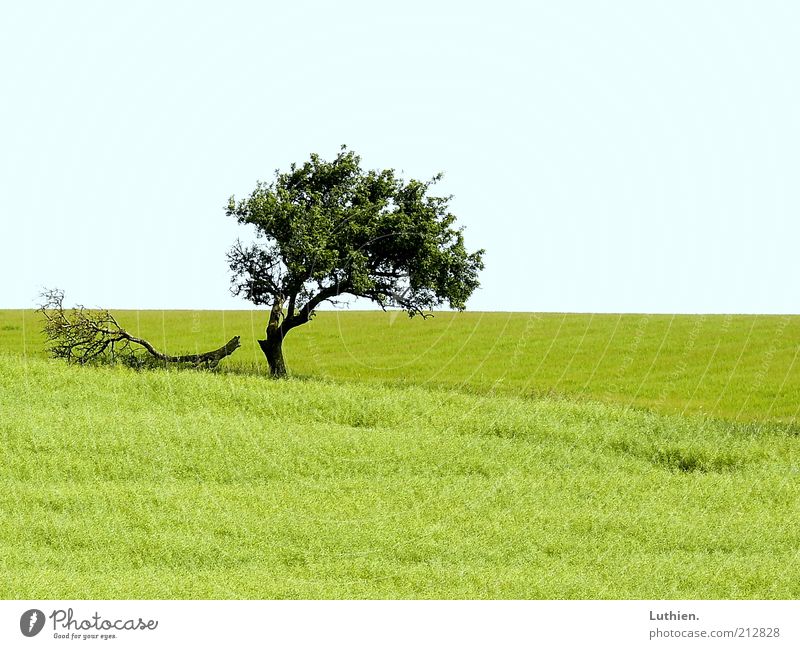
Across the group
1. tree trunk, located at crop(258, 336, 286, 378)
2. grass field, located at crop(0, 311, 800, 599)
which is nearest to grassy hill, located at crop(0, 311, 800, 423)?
grass field, located at crop(0, 311, 800, 599)

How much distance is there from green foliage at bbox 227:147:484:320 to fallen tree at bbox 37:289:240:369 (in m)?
4.18

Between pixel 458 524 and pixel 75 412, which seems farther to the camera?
pixel 75 412

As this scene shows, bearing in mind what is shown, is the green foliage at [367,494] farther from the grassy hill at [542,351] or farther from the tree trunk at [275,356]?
the grassy hill at [542,351]

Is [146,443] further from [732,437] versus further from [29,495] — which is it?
[732,437]

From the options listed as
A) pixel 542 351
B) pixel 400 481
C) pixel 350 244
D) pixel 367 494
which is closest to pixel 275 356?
pixel 350 244

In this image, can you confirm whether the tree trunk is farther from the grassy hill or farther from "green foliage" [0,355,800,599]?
"green foliage" [0,355,800,599]

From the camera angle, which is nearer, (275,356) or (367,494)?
(367,494)

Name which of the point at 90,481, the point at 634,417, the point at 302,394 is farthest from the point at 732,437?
the point at 90,481

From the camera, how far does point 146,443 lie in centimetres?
2258

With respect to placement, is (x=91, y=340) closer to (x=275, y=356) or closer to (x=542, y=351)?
(x=275, y=356)

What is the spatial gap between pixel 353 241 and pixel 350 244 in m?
0.33

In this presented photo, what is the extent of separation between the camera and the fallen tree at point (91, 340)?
33.5 m

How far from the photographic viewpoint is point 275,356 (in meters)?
34.1
